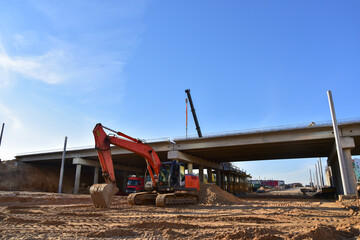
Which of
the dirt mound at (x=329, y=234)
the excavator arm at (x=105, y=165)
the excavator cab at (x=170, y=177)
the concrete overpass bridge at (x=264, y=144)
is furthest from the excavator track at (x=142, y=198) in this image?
the concrete overpass bridge at (x=264, y=144)

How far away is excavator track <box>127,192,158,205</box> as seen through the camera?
16.3m

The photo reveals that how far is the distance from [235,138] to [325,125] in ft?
33.3

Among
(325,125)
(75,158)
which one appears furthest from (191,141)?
(75,158)

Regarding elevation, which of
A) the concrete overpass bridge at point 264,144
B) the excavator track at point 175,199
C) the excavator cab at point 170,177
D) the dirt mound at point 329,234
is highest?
the concrete overpass bridge at point 264,144

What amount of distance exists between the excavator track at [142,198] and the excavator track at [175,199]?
5.11 ft

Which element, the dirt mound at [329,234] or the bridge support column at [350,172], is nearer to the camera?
the dirt mound at [329,234]

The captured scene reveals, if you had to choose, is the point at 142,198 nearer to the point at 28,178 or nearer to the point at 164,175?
the point at 164,175

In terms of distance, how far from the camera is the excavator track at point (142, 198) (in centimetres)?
1628

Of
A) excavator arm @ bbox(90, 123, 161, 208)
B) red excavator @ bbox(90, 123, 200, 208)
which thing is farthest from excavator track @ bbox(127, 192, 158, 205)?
excavator arm @ bbox(90, 123, 161, 208)

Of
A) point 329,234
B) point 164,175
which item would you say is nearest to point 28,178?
point 164,175

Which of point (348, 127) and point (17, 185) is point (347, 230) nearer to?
point (348, 127)

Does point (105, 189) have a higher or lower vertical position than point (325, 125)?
lower

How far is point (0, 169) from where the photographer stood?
45781mm

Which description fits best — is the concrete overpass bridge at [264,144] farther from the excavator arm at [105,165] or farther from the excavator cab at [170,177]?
the excavator arm at [105,165]
